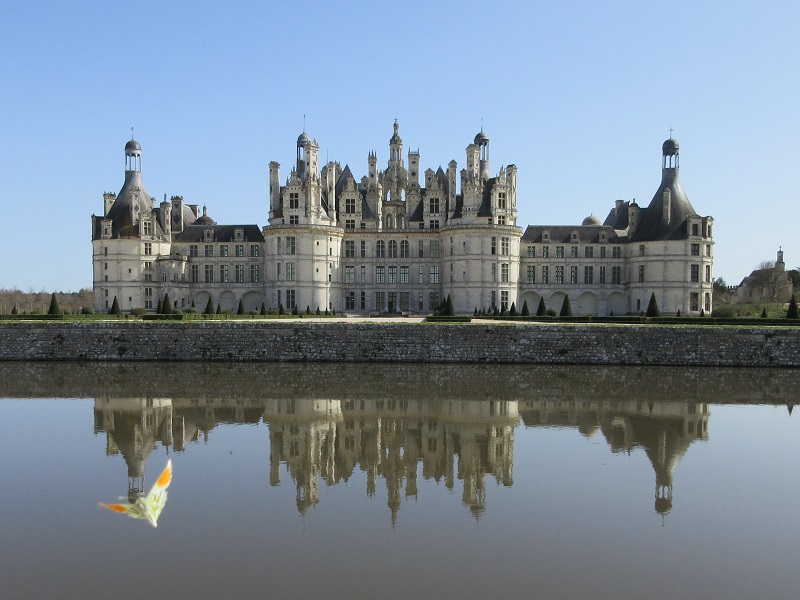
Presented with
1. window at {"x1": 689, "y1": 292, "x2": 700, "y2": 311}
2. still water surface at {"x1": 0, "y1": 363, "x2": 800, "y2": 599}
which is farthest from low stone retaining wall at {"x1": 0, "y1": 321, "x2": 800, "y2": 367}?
window at {"x1": 689, "y1": 292, "x2": 700, "y2": 311}

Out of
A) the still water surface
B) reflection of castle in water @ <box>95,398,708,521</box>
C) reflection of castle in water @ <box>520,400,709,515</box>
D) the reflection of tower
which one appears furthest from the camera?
reflection of castle in water @ <box>520,400,709,515</box>

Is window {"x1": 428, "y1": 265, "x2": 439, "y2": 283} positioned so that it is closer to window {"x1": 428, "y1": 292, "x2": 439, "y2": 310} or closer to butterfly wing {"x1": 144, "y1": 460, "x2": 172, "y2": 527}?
window {"x1": 428, "y1": 292, "x2": 439, "y2": 310}

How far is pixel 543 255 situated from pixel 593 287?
4.48m

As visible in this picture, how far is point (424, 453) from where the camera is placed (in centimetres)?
1487

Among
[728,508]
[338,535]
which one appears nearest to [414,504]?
[338,535]

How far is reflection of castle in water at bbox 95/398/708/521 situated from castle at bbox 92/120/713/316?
28131mm

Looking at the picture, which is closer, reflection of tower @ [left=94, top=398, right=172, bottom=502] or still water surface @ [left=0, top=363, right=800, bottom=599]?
still water surface @ [left=0, top=363, right=800, bottom=599]

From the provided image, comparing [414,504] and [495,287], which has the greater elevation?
[495,287]

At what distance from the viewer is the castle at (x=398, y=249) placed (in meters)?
48.2

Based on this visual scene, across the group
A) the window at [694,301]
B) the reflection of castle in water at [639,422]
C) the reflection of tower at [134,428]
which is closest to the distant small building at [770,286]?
the window at [694,301]

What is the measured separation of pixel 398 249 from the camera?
51531 mm

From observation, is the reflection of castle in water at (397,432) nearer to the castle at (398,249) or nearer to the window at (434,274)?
the castle at (398,249)

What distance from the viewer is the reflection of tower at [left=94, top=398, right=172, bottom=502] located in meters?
13.9

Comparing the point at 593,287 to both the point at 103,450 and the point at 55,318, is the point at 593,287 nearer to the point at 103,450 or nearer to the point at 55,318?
the point at 55,318
